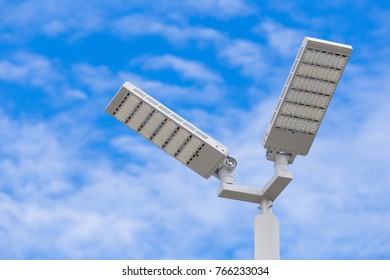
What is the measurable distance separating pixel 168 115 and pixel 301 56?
288 cm

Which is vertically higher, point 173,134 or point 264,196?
point 173,134

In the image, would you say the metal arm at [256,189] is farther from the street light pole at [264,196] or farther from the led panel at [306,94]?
the led panel at [306,94]

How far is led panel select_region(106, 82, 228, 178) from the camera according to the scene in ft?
72.8

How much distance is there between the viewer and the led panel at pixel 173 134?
22188 mm

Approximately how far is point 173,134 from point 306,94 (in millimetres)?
2690

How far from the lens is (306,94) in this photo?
2150 centimetres

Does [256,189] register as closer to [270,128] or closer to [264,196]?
[264,196]

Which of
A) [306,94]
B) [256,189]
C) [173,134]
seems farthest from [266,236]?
[306,94]

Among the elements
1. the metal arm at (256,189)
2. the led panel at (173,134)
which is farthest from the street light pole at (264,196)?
the led panel at (173,134)

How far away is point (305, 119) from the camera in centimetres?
2183

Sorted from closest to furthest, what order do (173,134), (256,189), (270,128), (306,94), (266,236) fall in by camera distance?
1. (306,94)
2. (266,236)
3. (270,128)
4. (173,134)
5. (256,189)
